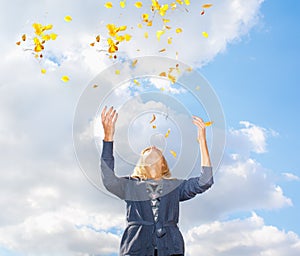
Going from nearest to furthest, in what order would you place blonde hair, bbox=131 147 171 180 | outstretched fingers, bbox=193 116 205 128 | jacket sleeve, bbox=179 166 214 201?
jacket sleeve, bbox=179 166 214 201, blonde hair, bbox=131 147 171 180, outstretched fingers, bbox=193 116 205 128

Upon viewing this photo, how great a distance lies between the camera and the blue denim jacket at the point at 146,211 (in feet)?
17.6

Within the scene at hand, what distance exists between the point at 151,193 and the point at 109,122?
1.05 meters

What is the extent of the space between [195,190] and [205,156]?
0.46m

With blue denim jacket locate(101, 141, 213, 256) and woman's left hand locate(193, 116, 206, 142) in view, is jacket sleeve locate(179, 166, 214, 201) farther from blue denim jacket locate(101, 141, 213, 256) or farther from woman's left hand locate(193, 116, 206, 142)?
woman's left hand locate(193, 116, 206, 142)

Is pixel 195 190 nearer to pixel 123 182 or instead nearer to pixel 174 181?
pixel 174 181

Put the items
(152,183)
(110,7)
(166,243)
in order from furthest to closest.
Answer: (110,7) < (152,183) < (166,243)

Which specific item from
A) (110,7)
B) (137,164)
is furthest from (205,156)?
(110,7)

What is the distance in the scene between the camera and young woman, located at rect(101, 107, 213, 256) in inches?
212

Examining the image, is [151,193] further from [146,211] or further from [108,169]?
[108,169]

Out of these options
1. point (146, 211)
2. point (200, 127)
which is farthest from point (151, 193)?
point (200, 127)

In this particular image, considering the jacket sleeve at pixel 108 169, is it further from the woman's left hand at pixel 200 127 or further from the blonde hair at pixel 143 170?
the woman's left hand at pixel 200 127

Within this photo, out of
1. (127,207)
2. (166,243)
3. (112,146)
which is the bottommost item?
(166,243)

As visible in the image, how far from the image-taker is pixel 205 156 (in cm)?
581

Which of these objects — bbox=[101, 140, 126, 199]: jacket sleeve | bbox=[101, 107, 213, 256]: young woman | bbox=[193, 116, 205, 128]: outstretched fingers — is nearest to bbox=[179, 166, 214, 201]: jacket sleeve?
bbox=[101, 107, 213, 256]: young woman
